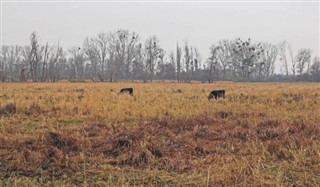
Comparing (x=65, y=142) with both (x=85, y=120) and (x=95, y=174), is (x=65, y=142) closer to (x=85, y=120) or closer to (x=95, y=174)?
(x=95, y=174)

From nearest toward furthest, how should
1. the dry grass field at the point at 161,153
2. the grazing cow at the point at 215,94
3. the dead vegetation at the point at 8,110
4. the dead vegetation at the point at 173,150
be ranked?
the dry grass field at the point at 161,153
the dead vegetation at the point at 173,150
the dead vegetation at the point at 8,110
the grazing cow at the point at 215,94

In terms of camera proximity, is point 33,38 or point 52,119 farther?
point 33,38

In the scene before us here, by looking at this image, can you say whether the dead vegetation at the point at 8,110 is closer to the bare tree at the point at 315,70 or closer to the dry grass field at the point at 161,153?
the dry grass field at the point at 161,153

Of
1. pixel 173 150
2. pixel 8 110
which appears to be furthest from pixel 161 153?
pixel 8 110

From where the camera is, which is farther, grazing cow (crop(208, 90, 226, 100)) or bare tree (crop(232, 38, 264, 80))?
bare tree (crop(232, 38, 264, 80))

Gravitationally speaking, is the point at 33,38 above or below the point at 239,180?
above

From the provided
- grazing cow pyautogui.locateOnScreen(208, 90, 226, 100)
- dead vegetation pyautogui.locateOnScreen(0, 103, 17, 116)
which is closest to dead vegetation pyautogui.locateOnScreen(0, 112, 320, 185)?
dead vegetation pyautogui.locateOnScreen(0, 103, 17, 116)

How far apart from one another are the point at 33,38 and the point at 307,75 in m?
60.1

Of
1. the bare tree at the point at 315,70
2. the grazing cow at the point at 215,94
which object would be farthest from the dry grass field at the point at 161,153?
the bare tree at the point at 315,70

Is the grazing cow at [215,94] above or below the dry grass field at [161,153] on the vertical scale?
above

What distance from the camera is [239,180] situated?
4.92 m

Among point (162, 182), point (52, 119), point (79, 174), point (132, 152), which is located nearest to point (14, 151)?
point (79, 174)

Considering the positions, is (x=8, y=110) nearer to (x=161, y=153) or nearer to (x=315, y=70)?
(x=161, y=153)

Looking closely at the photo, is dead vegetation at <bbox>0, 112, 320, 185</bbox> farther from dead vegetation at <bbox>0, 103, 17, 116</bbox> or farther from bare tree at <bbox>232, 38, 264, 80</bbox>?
bare tree at <bbox>232, 38, 264, 80</bbox>
